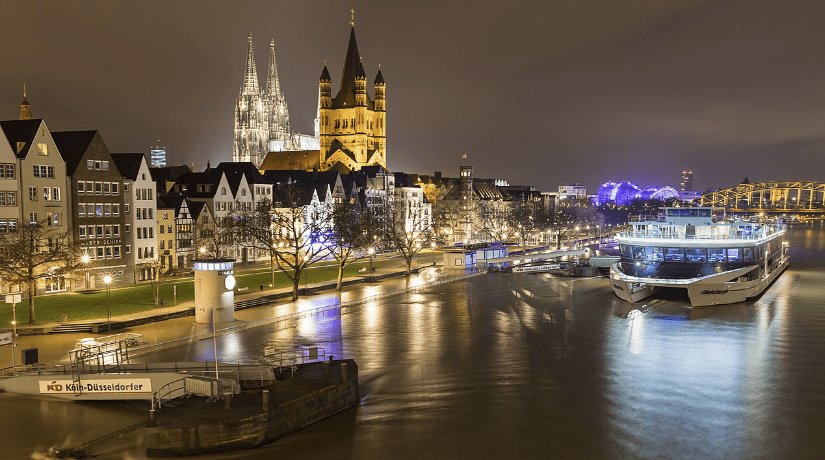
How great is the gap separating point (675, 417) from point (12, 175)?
49677mm

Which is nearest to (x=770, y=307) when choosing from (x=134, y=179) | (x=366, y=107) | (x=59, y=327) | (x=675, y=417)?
(x=675, y=417)

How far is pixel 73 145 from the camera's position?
58250 millimetres

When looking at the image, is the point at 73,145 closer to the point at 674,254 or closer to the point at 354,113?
the point at 674,254

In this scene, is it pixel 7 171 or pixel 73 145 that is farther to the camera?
pixel 73 145

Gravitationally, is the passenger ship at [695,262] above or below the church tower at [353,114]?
below

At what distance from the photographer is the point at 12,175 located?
5188 cm

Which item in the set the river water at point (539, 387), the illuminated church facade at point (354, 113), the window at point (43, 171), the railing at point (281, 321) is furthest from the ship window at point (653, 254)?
the illuminated church facade at point (354, 113)

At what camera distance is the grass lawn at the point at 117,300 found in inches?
1704

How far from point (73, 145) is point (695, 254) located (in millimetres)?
57806

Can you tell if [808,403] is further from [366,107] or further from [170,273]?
[366,107]

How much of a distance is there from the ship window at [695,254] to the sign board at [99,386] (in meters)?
52.7

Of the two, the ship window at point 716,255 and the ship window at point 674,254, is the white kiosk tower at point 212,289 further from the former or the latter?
the ship window at point 716,255

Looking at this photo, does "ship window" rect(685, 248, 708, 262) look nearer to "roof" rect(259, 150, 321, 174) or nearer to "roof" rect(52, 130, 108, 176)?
"roof" rect(52, 130, 108, 176)

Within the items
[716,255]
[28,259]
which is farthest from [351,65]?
[28,259]
